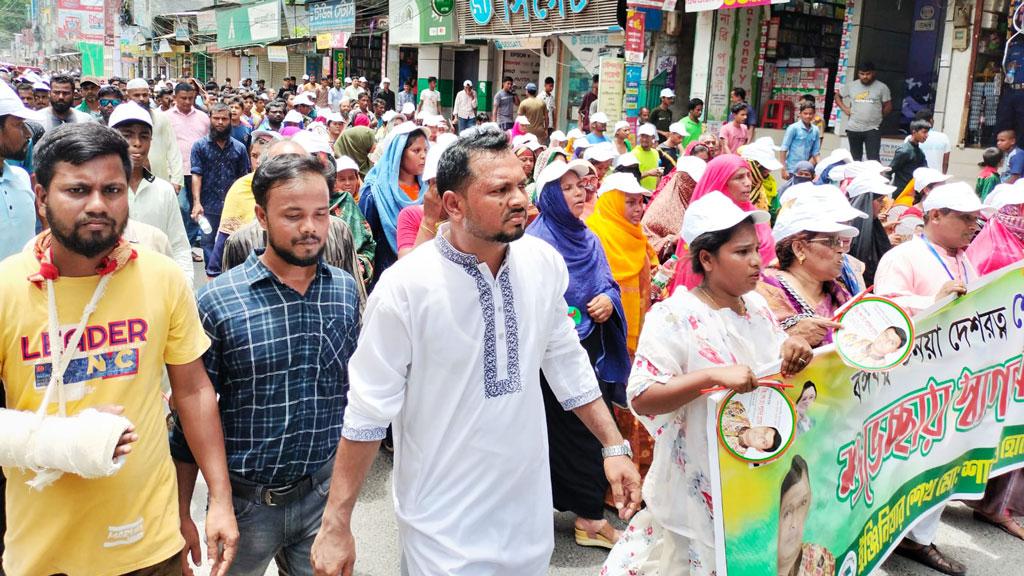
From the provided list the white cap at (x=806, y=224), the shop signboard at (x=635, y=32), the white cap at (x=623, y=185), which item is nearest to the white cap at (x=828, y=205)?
the white cap at (x=806, y=224)

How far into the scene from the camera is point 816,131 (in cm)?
1245

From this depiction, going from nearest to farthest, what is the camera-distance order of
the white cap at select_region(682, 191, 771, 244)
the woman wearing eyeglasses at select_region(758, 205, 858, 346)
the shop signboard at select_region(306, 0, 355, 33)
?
the white cap at select_region(682, 191, 771, 244) → the woman wearing eyeglasses at select_region(758, 205, 858, 346) → the shop signboard at select_region(306, 0, 355, 33)

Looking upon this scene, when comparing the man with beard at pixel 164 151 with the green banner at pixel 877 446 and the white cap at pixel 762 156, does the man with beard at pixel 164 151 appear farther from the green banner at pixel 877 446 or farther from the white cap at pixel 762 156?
the green banner at pixel 877 446

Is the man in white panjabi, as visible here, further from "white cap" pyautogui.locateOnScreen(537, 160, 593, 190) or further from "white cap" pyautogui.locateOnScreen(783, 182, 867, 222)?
"white cap" pyautogui.locateOnScreen(537, 160, 593, 190)

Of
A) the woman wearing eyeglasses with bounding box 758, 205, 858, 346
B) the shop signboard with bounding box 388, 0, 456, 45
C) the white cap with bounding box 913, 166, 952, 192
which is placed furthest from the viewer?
the shop signboard with bounding box 388, 0, 456, 45

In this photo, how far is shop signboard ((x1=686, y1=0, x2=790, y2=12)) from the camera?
13.6m

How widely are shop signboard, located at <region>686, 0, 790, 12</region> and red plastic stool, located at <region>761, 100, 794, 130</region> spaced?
6.86 ft

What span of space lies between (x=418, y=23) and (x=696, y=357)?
21675 mm

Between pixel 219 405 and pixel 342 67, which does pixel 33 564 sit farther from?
pixel 342 67

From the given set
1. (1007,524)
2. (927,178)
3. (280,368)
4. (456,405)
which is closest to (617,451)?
(456,405)

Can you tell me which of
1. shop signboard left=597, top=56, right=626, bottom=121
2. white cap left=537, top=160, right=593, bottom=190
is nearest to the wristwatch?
white cap left=537, top=160, right=593, bottom=190

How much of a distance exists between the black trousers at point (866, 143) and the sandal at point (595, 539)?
34.9ft

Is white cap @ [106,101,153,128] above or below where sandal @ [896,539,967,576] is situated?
above

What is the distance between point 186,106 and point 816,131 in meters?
8.57
